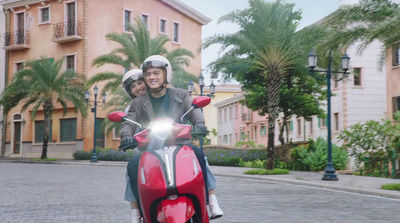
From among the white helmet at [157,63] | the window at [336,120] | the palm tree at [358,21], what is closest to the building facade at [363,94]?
the window at [336,120]

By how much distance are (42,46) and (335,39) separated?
102 ft

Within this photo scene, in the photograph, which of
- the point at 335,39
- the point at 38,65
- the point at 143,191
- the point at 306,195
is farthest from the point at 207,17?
the point at 143,191

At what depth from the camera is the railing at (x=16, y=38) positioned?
1723 inches

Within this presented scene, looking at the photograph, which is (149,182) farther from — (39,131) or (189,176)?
(39,131)

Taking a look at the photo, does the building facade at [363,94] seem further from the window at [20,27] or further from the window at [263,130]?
the window at [20,27]

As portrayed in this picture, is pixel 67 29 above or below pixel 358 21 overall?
above

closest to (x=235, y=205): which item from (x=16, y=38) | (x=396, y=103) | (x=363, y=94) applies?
(x=396, y=103)

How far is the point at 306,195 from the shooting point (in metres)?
12.8

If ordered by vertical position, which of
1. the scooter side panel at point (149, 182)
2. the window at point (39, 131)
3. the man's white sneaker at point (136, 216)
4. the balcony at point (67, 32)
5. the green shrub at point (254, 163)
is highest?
the balcony at point (67, 32)

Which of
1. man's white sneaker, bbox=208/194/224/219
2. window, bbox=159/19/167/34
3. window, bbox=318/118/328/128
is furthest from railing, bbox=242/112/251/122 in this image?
man's white sneaker, bbox=208/194/224/219

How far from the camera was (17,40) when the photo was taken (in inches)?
1737

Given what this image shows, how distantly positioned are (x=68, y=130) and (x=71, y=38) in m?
6.26

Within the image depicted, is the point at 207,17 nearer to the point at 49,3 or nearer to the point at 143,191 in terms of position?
the point at 49,3

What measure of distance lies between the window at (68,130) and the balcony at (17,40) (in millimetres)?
6656
